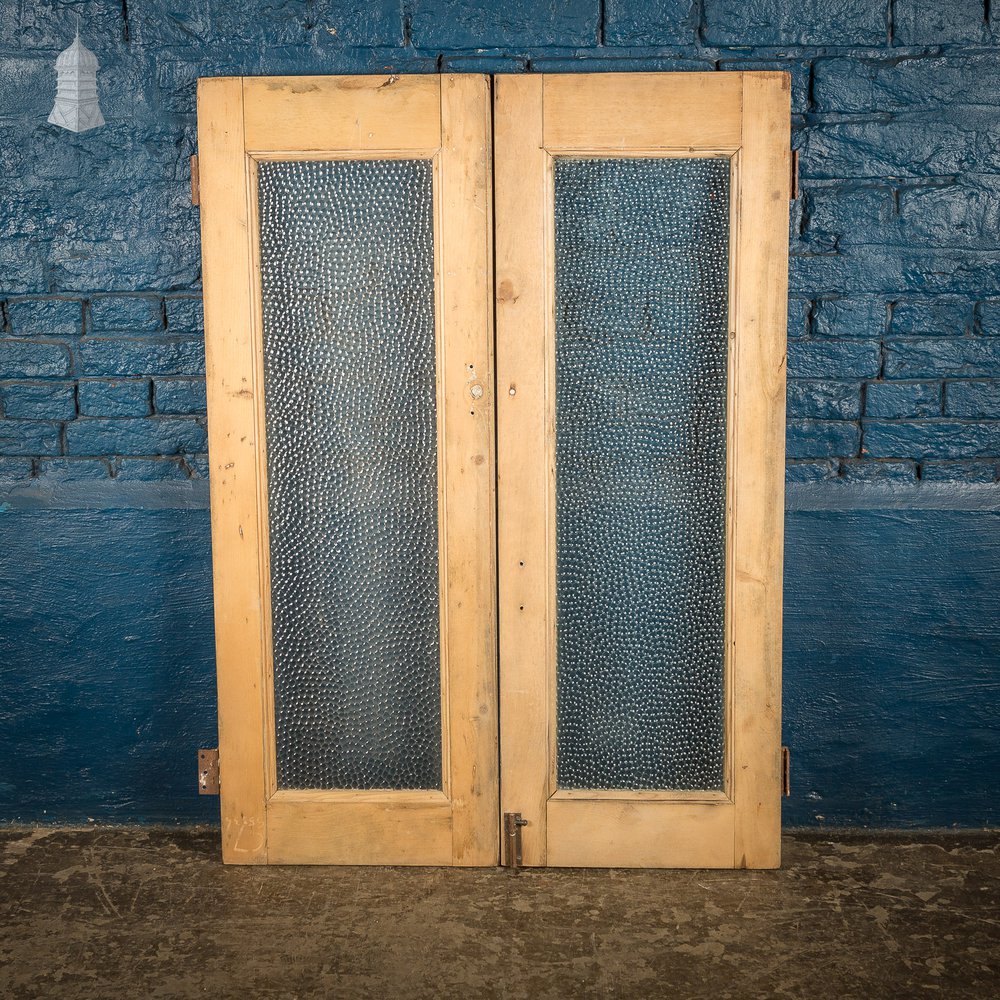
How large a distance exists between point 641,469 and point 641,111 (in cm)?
86

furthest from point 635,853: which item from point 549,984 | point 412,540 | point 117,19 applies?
point 117,19

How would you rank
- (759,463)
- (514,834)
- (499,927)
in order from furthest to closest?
(514,834) → (759,463) → (499,927)

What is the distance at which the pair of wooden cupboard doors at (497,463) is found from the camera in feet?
8.21

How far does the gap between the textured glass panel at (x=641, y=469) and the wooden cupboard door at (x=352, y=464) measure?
212 mm

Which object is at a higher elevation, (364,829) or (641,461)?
(641,461)

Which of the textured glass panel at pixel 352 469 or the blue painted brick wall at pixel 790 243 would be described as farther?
the blue painted brick wall at pixel 790 243

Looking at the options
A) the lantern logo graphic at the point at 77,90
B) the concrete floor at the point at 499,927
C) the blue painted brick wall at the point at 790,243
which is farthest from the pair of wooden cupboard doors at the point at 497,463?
the lantern logo graphic at the point at 77,90

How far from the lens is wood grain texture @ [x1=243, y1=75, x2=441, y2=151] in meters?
2.49

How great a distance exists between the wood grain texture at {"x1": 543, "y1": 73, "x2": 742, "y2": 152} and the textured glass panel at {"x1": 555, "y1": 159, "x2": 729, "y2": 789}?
0.17 feet

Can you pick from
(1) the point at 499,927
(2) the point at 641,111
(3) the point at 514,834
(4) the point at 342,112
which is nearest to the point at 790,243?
(2) the point at 641,111

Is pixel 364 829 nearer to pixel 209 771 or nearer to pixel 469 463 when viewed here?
pixel 209 771

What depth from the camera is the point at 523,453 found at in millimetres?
2588

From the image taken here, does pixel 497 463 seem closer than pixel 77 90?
Yes

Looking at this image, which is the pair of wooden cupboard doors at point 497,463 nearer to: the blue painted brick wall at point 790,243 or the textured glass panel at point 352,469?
the textured glass panel at point 352,469
